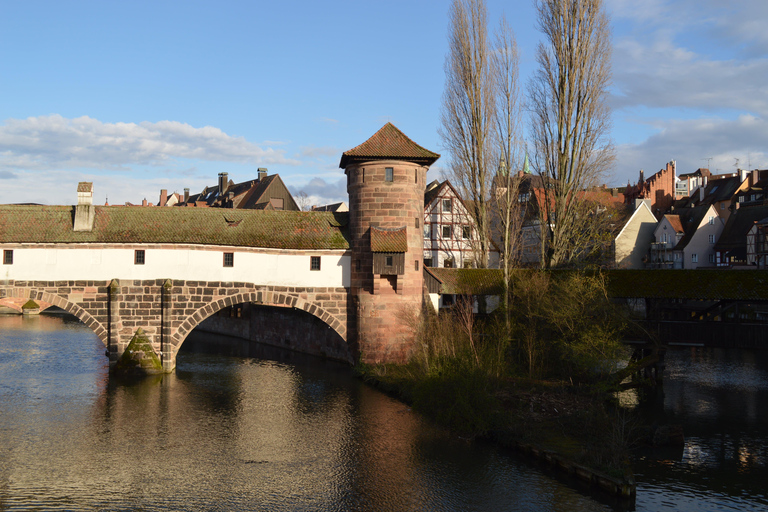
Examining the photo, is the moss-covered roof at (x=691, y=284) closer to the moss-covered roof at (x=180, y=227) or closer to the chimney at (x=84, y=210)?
the moss-covered roof at (x=180, y=227)

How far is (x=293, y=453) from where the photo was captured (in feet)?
56.0

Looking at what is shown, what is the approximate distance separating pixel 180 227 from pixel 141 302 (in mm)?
3578

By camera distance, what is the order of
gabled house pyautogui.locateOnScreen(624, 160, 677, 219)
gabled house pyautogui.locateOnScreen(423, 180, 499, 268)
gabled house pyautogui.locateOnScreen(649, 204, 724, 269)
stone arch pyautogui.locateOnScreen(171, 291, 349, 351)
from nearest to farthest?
stone arch pyautogui.locateOnScreen(171, 291, 349, 351) → gabled house pyautogui.locateOnScreen(423, 180, 499, 268) → gabled house pyautogui.locateOnScreen(649, 204, 724, 269) → gabled house pyautogui.locateOnScreen(624, 160, 677, 219)

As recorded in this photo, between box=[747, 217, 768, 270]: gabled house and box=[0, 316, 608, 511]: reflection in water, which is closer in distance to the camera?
box=[0, 316, 608, 511]: reflection in water

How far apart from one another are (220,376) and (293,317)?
28.3ft

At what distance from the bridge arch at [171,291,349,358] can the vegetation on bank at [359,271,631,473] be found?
251 centimetres

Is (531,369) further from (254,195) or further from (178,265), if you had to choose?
(254,195)

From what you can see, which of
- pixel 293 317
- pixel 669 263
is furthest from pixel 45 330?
pixel 669 263

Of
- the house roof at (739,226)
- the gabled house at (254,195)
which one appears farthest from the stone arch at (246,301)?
the house roof at (739,226)

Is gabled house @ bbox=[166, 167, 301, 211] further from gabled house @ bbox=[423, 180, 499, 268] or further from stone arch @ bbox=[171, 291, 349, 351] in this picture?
stone arch @ bbox=[171, 291, 349, 351]

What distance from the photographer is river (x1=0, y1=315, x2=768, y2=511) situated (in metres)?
13.9

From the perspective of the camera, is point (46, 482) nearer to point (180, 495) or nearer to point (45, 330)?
point (180, 495)

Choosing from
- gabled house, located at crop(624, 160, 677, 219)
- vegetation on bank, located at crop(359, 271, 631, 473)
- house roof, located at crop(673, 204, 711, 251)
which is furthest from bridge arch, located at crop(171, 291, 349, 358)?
gabled house, located at crop(624, 160, 677, 219)

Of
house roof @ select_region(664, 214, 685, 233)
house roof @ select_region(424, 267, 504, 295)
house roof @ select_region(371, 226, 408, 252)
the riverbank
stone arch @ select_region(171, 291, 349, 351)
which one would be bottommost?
the riverbank
